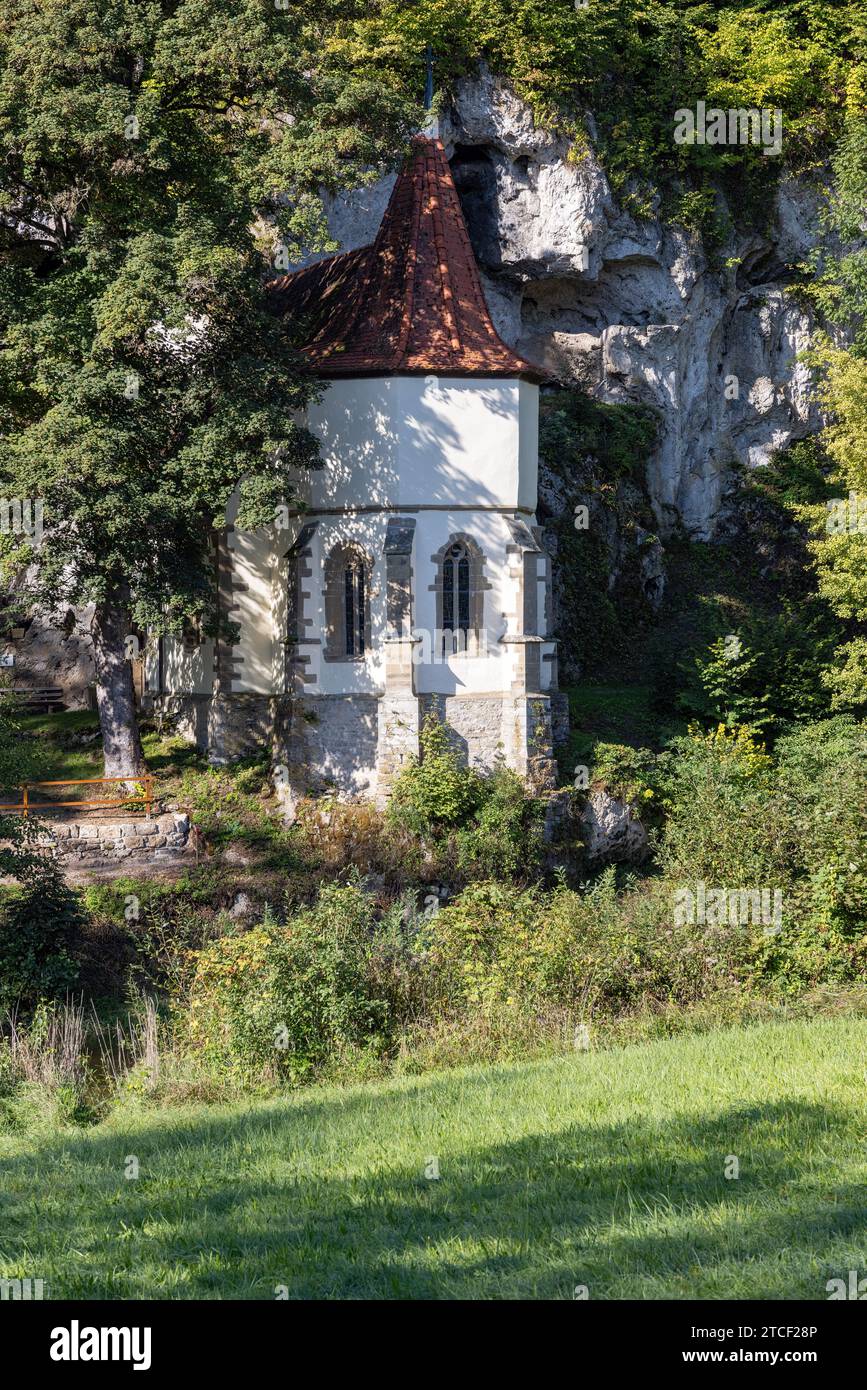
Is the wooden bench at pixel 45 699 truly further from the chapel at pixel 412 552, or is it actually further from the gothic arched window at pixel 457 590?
the gothic arched window at pixel 457 590

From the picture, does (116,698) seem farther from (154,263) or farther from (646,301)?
(646,301)

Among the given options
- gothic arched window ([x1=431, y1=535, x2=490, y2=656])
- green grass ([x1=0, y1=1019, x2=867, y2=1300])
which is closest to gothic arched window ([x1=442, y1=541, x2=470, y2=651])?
gothic arched window ([x1=431, y1=535, x2=490, y2=656])

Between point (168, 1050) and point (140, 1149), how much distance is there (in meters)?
4.46

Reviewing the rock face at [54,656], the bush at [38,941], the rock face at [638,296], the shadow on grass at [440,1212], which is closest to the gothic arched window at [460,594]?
the bush at [38,941]

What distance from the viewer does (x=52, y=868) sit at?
17594mm

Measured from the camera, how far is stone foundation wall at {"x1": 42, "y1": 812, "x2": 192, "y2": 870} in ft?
67.9

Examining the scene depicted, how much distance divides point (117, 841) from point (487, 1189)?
1398 cm

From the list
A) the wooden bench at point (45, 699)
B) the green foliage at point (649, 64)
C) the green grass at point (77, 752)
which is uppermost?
the green foliage at point (649, 64)

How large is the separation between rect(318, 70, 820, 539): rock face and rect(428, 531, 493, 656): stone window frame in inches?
369

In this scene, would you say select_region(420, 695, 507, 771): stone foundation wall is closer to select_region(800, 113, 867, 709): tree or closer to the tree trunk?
the tree trunk

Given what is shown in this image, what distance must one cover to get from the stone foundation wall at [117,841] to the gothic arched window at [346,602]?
14.3 ft

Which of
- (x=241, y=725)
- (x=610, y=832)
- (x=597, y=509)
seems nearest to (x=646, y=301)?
(x=597, y=509)

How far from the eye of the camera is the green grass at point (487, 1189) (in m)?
6.62

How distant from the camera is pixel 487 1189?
7996 millimetres
